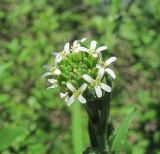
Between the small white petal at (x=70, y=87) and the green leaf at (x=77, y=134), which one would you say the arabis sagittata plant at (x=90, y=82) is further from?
the green leaf at (x=77, y=134)

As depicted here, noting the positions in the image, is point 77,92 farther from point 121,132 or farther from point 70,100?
point 121,132

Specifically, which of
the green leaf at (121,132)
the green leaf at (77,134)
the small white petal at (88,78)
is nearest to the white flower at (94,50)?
the small white petal at (88,78)

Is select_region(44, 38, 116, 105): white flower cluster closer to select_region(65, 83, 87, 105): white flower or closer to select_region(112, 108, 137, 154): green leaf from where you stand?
select_region(65, 83, 87, 105): white flower

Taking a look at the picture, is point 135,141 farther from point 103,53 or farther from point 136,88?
point 103,53

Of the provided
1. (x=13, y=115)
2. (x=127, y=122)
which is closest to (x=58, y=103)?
(x=13, y=115)

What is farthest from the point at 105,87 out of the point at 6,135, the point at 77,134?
the point at 6,135

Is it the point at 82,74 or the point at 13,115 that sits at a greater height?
the point at 13,115

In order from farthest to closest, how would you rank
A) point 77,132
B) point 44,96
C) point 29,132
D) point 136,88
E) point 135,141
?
point 136,88 → point 44,96 → point 135,141 → point 29,132 → point 77,132

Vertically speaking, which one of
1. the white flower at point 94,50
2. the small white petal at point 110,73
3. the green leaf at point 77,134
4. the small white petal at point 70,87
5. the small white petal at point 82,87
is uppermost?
the white flower at point 94,50
